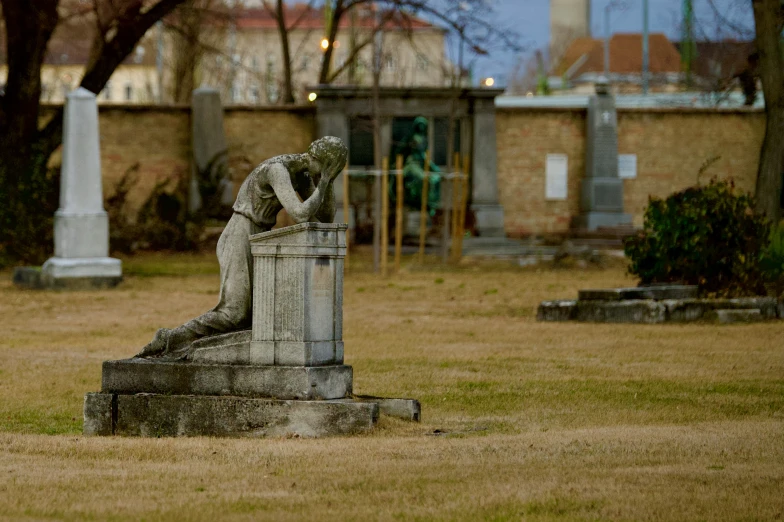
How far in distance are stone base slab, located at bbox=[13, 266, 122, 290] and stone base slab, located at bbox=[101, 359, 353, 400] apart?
11.4m

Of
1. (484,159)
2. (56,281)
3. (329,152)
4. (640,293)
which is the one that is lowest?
(56,281)

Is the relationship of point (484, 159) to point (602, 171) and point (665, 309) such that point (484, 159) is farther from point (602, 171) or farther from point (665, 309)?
point (665, 309)

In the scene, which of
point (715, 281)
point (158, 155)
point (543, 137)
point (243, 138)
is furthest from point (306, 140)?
point (715, 281)

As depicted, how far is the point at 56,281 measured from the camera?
744 inches

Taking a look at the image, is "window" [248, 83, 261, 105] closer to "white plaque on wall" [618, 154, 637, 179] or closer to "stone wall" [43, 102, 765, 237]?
"stone wall" [43, 102, 765, 237]

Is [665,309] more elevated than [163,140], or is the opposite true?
[163,140]

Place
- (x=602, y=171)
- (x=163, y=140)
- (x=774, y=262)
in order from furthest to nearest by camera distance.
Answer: (x=602, y=171), (x=163, y=140), (x=774, y=262)

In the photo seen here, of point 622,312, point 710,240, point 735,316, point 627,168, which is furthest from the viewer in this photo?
point 627,168

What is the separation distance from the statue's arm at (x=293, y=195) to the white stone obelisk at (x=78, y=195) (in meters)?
11.7

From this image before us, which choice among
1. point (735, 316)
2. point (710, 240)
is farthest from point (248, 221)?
point (710, 240)

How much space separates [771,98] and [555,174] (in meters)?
8.97

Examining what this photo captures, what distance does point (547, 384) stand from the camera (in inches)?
391

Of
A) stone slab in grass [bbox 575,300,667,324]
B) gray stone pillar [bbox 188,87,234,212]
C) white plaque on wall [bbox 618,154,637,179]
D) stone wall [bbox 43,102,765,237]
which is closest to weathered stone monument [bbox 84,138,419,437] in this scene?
stone slab in grass [bbox 575,300,667,324]

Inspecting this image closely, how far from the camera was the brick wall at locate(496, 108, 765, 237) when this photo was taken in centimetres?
2966
